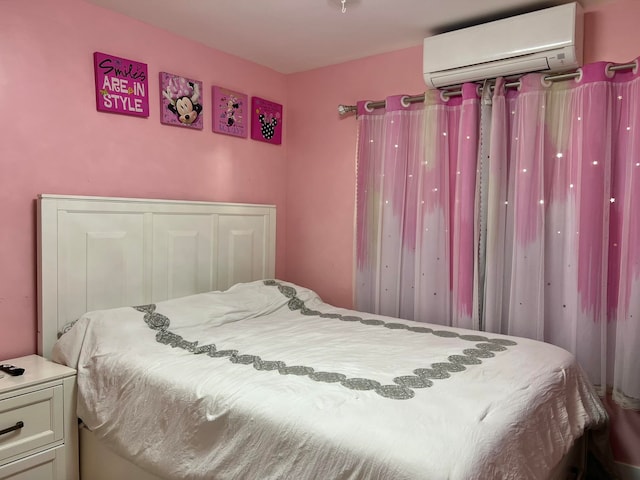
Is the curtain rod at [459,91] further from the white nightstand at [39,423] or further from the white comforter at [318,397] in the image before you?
the white nightstand at [39,423]

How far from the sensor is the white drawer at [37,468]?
6.38 ft

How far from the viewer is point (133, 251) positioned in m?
2.65

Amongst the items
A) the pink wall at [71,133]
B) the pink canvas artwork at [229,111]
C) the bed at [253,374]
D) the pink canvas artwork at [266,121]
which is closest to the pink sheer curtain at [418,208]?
the bed at [253,374]

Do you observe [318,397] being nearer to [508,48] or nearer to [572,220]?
[572,220]

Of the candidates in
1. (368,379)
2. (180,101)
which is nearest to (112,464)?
(368,379)

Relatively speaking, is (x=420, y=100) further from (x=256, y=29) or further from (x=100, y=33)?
(x=100, y=33)

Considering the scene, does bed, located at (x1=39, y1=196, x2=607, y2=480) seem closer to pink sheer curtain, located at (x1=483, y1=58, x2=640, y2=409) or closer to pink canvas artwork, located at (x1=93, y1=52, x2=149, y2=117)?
pink sheer curtain, located at (x1=483, y1=58, x2=640, y2=409)

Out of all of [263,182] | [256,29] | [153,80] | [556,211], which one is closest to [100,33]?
[153,80]

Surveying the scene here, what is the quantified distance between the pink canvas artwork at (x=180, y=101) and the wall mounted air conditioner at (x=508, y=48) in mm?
1456

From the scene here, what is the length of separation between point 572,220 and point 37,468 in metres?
2.78

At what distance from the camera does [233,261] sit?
10.6ft

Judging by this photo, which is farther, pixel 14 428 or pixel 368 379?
pixel 14 428

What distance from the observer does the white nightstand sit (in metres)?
1.93

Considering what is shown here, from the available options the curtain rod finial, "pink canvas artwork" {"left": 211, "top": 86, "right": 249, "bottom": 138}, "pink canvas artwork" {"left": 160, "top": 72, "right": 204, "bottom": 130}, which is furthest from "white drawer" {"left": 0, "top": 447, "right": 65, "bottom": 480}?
the curtain rod finial
